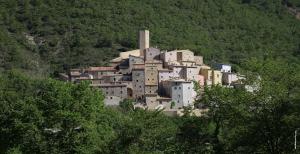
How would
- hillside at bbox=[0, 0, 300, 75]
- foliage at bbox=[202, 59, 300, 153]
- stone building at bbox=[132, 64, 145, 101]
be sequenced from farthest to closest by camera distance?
hillside at bbox=[0, 0, 300, 75]
stone building at bbox=[132, 64, 145, 101]
foliage at bbox=[202, 59, 300, 153]

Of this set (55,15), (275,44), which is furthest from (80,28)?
(275,44)

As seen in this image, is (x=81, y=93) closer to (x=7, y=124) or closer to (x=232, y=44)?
(x=7, y=124)

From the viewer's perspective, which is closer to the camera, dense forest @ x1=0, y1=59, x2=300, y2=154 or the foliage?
the foliage

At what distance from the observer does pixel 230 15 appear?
444 ft

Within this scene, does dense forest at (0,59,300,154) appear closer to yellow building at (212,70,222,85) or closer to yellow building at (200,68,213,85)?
yellow building at (200,68,213,85)

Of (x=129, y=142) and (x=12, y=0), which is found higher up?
(x=12, y=0)

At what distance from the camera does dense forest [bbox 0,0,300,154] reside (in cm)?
2570

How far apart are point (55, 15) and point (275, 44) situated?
37.7 meters

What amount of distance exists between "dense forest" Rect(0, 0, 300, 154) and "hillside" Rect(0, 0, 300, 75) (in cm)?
19

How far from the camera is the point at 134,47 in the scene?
105 metres

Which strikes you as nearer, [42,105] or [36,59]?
[42,105]

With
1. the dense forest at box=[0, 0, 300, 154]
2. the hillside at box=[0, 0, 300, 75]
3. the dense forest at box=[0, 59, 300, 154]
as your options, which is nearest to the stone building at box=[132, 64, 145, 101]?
the dense forest at box=[0, 0, 300, 154]

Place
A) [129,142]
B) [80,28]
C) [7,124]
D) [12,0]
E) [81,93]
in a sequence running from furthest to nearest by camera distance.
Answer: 1. [12,0]
2. [80,28]
3. [7,124]
4. [81,93]
5. [129,142]

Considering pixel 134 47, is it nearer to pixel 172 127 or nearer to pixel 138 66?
pixel 138 66
